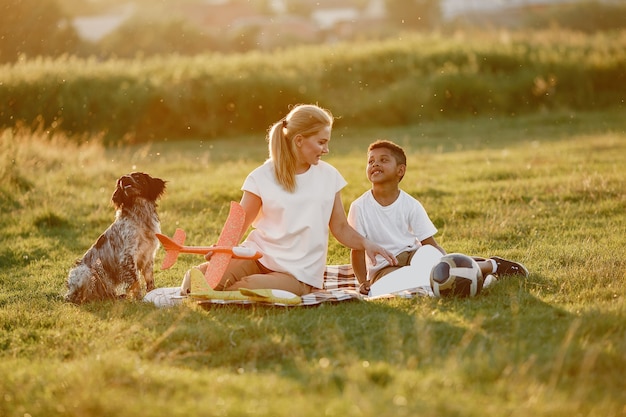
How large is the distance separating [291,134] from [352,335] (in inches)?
86.4

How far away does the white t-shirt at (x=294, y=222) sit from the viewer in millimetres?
7672

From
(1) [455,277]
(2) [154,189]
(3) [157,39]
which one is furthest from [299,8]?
(1) [455,277]

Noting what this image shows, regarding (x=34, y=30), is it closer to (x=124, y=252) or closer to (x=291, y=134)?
(x=124, y=252)

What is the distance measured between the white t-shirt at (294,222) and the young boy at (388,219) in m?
0.43

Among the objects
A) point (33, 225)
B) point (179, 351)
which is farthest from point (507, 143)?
point (179, 351)

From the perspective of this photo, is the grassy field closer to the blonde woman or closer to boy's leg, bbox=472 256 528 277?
boy's leg, bbox=472 256 528 277

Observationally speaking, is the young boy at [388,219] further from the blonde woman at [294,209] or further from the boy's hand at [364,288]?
the blonde woman at [294,209]

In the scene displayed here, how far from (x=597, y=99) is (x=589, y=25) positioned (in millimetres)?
33844

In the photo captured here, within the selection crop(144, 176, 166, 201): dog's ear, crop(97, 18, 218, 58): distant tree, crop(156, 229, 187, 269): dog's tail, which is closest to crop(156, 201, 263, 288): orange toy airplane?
crop(156, 229, 187, 269): dog's tail

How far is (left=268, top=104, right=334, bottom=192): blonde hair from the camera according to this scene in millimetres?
7613

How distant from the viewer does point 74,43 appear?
1553 inches

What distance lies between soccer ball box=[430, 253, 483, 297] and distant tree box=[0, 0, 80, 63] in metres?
23.7

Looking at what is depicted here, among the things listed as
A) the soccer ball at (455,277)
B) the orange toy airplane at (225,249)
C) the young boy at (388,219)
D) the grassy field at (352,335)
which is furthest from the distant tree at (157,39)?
the soccer ball at (455,277)

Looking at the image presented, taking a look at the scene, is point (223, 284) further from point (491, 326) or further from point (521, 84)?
point (521, 84)
